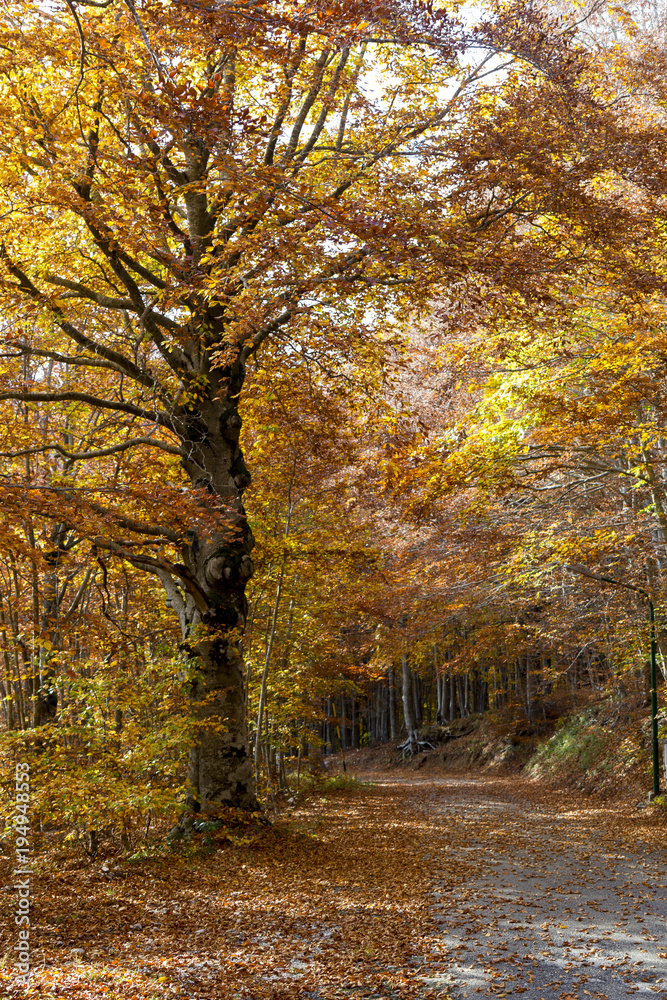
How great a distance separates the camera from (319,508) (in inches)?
531

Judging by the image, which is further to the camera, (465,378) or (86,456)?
(465,378)

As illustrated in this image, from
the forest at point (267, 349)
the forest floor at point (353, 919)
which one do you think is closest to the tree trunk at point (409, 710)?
the forest at point (267, 349)

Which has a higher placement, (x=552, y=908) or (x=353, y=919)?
(x=353, y=919)

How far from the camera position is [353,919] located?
19.1 feet

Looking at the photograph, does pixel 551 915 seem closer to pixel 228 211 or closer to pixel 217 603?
pixel 217 603

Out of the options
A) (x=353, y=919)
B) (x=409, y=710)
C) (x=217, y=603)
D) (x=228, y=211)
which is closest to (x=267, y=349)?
(x=228, y=211)

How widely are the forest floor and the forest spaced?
13 cm

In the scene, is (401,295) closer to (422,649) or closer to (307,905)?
(307,905)

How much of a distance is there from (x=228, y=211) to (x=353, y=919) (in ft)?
27.2

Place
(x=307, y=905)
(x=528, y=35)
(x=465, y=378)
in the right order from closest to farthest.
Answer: (x=307, y=905) → (x=528, y=35) → (x=465, y=378)

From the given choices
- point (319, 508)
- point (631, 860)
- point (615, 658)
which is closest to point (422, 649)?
point (615, 658)

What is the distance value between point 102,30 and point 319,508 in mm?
8290

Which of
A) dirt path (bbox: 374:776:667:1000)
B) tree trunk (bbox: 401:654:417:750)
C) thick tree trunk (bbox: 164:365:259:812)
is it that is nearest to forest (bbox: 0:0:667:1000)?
thick tree trunk (bbox: 164:365:259:812)

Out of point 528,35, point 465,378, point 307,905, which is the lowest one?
point 307,905
